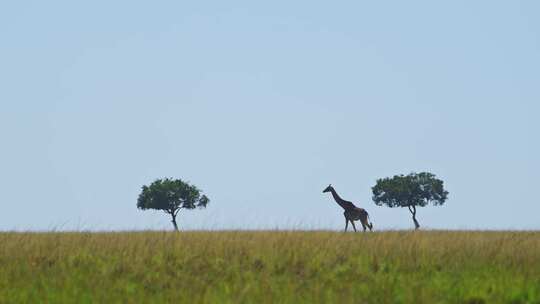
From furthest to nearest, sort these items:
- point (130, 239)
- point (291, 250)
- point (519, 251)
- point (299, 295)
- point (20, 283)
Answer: point (130, 239) < point (519, 251) < point (291, 250) < point (20, 283) < point (299, 295)

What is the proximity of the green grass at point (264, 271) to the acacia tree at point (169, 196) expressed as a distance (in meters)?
51.6

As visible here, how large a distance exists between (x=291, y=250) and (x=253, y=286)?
391 cm

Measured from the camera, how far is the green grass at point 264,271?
495 inches

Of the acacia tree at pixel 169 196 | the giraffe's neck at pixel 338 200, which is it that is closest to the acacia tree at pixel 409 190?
the acacia tree at pixel 169 196

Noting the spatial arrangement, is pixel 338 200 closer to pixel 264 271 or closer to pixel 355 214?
pixel 355 214

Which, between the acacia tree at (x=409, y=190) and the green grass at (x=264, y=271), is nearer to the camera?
the green grass at (x=264, y=271)

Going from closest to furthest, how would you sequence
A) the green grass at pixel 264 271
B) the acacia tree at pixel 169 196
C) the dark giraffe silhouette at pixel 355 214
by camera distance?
the green grass at pixel 264 271 < the dark giraffe silhouette at pixel 355 214 < the acacia tree at pixel 169 196

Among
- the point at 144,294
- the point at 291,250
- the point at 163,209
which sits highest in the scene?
the point at 163,209

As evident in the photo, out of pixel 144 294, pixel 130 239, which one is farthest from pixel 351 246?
pixel 144 294

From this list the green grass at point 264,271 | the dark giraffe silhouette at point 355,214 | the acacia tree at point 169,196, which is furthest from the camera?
the acacia tree at point 169,196

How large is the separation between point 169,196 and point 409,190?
76.7 feet

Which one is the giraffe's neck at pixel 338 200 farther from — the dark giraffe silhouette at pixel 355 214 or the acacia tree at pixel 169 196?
the acacia tree at pixel 169 196

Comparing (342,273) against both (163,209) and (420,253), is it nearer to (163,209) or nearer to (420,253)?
(420,253)

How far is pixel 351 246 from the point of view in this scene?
18891mm
